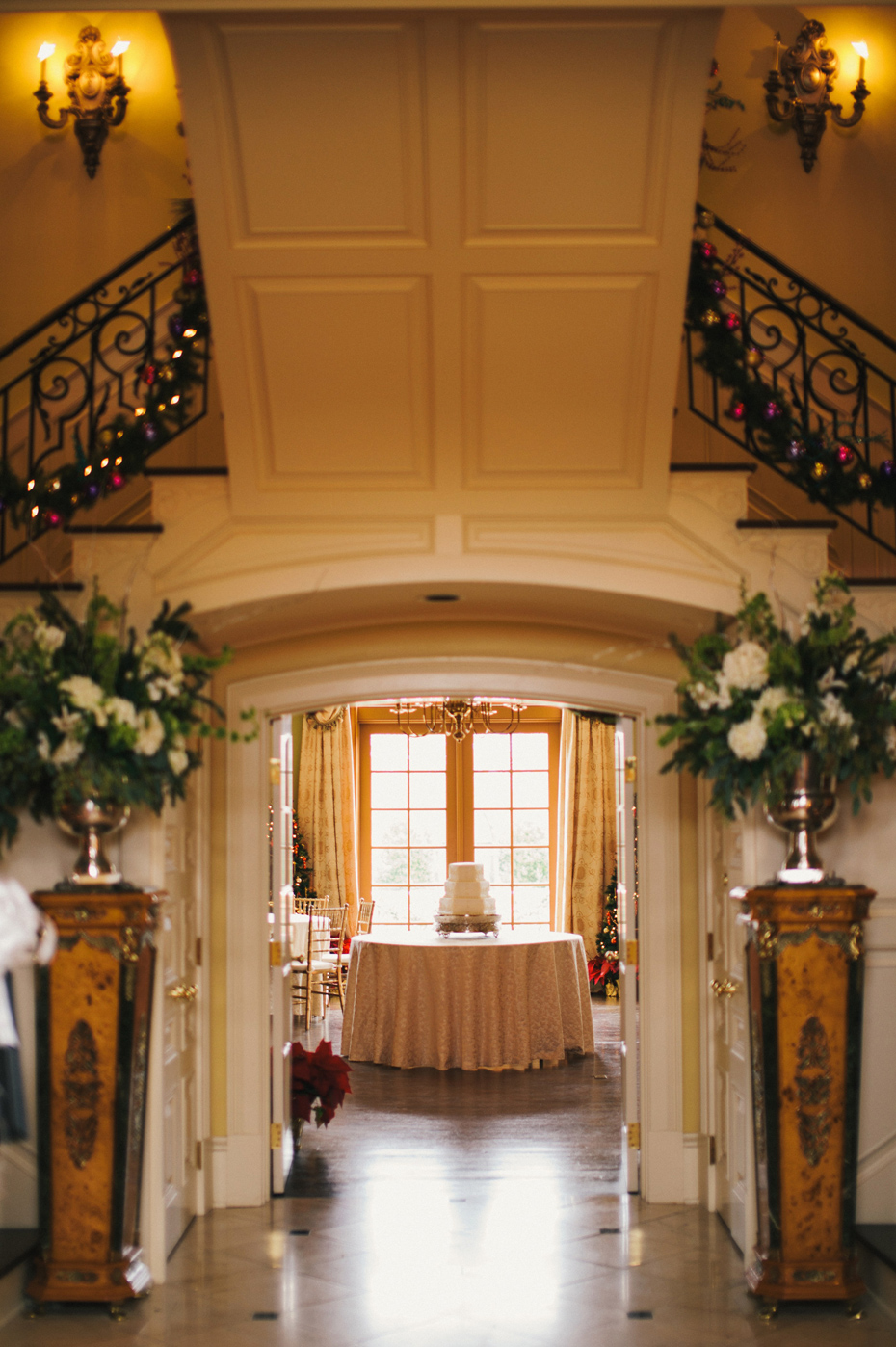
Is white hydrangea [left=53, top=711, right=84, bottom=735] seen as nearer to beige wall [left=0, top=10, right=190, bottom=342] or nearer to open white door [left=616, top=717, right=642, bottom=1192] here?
open white door [left=616, top=717, right=642, bottom=1192]

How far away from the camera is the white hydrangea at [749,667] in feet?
15.4

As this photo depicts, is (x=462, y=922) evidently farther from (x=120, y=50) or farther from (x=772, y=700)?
(x=120, y=50)

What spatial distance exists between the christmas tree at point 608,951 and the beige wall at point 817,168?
273 inches

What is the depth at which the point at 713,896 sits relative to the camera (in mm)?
6145

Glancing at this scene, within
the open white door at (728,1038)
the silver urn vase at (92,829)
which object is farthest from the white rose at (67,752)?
the open white door at (728,1038)

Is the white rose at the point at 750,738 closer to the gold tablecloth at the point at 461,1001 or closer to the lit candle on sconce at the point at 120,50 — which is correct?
the gold tablecloth at the point at 461,1001

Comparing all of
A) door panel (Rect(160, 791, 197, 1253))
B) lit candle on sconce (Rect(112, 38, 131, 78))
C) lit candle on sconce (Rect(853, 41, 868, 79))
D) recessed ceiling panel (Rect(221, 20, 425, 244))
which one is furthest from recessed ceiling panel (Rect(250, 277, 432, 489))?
lit candle on sconce (Rect(853, 41, 868, 79))

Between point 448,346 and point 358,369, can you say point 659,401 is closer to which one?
point 448,346

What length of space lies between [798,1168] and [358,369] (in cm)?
347

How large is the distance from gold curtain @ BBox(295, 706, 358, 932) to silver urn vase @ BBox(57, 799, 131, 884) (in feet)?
27.8

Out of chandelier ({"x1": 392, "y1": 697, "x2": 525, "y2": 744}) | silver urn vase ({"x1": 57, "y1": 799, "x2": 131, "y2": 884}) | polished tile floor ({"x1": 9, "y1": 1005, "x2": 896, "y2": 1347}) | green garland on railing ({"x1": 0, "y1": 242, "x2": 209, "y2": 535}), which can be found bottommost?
polished tile floor ({"x1": 9, "y1": 1005, "x2": 896, "y2": 1347})

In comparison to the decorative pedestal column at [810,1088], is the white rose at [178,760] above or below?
above

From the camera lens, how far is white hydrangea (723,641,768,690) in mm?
4688

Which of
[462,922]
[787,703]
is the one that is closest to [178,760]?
[787,703]
